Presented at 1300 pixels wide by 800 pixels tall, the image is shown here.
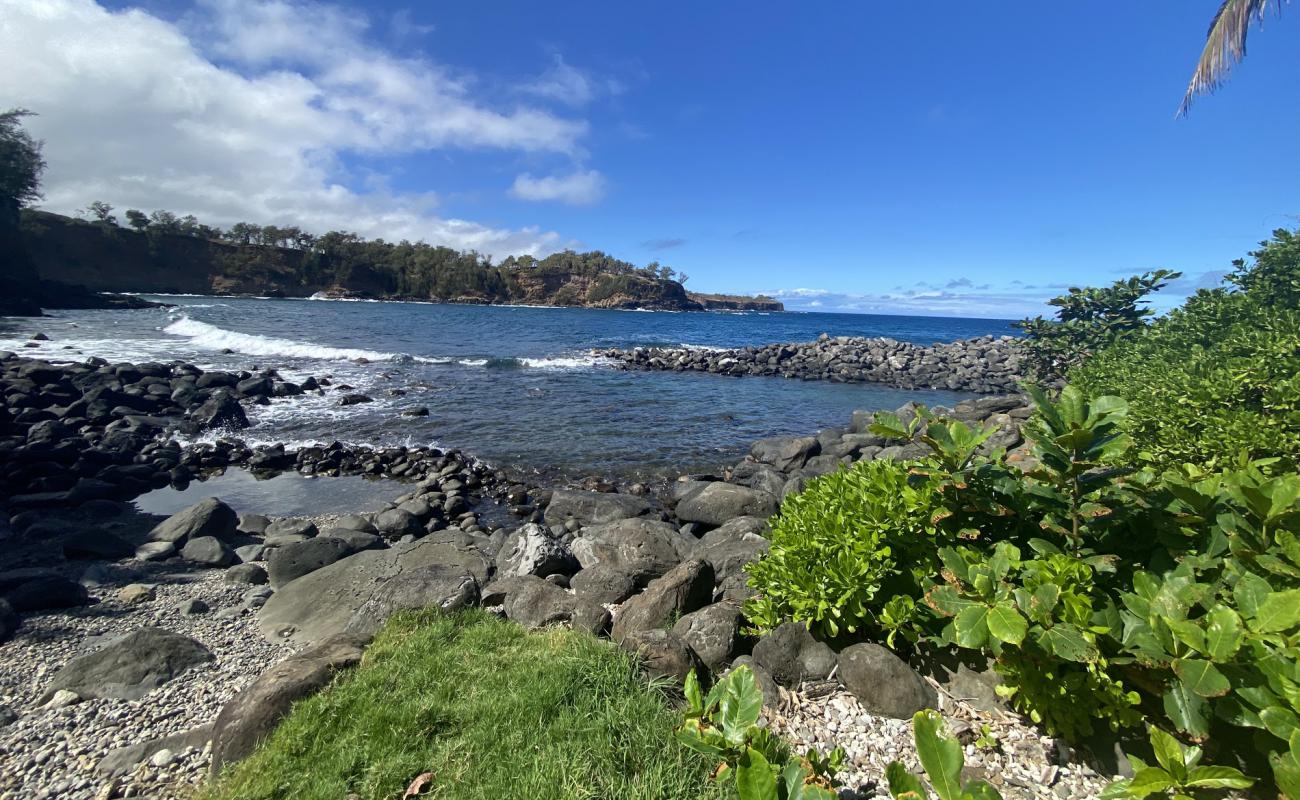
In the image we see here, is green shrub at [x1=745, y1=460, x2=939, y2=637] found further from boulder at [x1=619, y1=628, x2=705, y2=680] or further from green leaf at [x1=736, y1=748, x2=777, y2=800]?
green leaf at [x1=736, y1=748, x2=777, y2=800]

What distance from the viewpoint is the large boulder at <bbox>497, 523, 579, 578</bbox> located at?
6660 millimetres

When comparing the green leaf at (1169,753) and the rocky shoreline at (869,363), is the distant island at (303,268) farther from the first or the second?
the green leaf at (1169,753)

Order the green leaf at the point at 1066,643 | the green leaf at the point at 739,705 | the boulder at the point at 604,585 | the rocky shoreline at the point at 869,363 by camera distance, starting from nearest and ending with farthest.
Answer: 1. the green leaf at the point at 739,705
2. the green leaf at the point at 1066,643
3. the boulder at the point at 604,585
4. the rocky shoreline at the point at 869,363

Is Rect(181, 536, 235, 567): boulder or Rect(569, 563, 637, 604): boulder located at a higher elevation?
Rect(569, 563, 637, 604): boulder

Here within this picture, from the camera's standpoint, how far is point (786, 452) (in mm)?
13883

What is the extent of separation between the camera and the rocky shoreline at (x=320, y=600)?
3.54 metres

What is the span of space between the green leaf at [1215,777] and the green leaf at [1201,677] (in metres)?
0.34

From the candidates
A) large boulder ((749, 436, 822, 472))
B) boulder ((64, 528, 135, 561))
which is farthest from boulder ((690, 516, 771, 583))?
boulder ((64, 528, 135, 561))

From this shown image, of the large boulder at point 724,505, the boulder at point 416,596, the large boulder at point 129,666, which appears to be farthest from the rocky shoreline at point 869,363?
the large boulder at point 129,666

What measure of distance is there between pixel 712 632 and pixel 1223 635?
9.53ft

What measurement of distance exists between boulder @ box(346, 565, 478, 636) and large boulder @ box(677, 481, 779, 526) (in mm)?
4994

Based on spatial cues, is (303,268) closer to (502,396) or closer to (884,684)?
(502,396)

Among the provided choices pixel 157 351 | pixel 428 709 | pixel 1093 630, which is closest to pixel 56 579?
pixel 428 709

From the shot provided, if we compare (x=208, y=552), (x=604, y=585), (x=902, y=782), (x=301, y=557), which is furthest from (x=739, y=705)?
(x=208, y=552)
